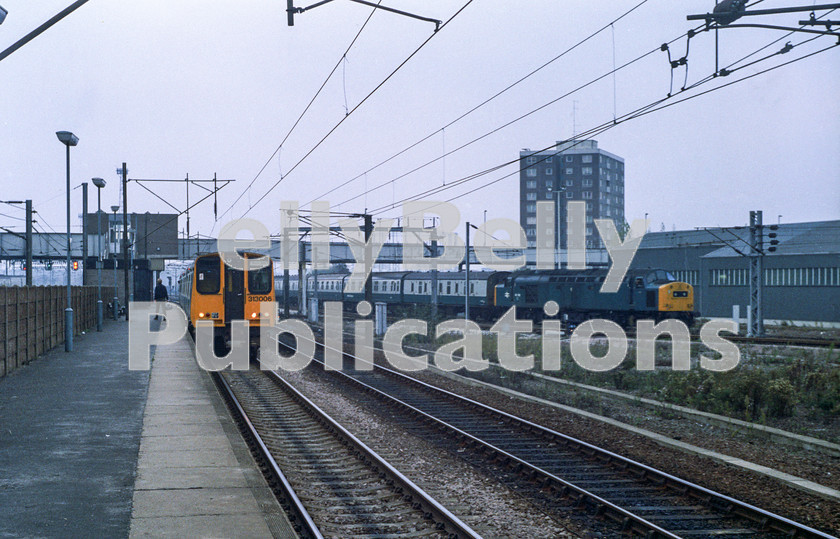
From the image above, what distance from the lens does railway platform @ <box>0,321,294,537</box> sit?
623 cm

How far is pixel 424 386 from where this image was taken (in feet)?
51.3

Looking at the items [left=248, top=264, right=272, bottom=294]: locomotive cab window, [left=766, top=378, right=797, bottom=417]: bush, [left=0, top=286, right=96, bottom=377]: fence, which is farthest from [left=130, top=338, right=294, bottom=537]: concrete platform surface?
[left=766, top=378, right=797, bottom=417]: bush

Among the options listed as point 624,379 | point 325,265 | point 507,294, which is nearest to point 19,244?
point 325,265

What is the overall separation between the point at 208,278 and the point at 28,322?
4.52m

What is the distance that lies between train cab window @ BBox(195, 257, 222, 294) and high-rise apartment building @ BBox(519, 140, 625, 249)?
283 feet

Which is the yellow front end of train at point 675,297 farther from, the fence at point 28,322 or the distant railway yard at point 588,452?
the fence at point 28,322

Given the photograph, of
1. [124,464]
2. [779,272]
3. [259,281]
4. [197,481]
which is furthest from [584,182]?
[197,481]

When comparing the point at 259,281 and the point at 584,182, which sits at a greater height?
the point at 584,182

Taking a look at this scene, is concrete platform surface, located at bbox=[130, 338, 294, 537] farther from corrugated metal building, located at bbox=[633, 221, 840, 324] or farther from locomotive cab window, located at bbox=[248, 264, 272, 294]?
corrugated metal building, located at bbox=[633, 221, 840, 324]

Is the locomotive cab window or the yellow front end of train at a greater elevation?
the locomotive cab window

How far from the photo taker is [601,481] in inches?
324

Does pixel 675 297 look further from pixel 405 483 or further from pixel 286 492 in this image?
pixel 286 492

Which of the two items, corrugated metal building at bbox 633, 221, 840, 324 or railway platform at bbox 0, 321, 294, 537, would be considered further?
corrugated metal building at bbox 633, 221, 840, 324

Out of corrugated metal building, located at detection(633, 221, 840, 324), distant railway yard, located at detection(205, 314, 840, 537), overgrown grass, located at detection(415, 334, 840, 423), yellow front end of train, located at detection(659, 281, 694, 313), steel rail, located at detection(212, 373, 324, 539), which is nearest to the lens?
steel rail, located at detection(212, 373, 324, 539)
